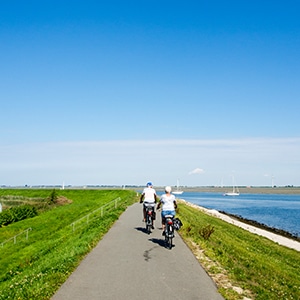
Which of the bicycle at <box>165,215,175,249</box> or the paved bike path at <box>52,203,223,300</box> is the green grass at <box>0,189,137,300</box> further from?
the bicycle at <box>165,215,175,249</box>

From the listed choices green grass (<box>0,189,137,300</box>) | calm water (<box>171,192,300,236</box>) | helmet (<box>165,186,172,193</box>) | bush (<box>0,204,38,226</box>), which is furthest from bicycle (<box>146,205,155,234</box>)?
bush (<box>0,204,38,226</box>)

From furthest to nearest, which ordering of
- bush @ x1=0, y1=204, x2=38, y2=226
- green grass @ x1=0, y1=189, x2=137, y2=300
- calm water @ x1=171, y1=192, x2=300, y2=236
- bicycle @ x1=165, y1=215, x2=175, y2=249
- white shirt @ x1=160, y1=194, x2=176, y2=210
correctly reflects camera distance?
calm water @ x1=171, y1=192, x2=300, y2=236 → bush @ x1=0, y1=204, x2=38, y2=226 → white shirt @ x1=160, y1=194, x2=176, y2=210 → bicycle @ x1=165, y1=215, x2=175, y2=249 → green grass @ x1=0, y1=189, x2=137, y2=300

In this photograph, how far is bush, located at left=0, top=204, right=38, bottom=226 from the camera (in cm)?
4137

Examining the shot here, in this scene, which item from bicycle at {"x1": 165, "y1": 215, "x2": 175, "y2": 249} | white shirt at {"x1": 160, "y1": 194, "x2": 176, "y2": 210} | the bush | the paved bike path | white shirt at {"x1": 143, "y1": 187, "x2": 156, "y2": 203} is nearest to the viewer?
the paved bike path

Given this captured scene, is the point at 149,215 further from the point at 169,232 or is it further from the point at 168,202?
the point at 169,232

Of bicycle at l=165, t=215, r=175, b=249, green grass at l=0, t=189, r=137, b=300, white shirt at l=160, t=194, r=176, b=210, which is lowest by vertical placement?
green grass at l=0, t=189, r=137, b=300

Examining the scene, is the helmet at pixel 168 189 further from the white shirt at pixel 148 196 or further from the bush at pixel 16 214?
the bush at pixel 16 214

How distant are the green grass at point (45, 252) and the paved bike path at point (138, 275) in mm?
362

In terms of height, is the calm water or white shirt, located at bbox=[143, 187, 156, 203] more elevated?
white shirt, located at bbox=[143, 187, 156, 203]

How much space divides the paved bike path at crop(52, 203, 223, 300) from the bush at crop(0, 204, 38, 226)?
30.4 m

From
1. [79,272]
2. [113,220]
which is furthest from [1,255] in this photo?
[79,272]

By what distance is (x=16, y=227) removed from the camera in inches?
1441

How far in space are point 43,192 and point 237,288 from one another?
7710cm

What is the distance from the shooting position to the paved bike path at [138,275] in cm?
795
